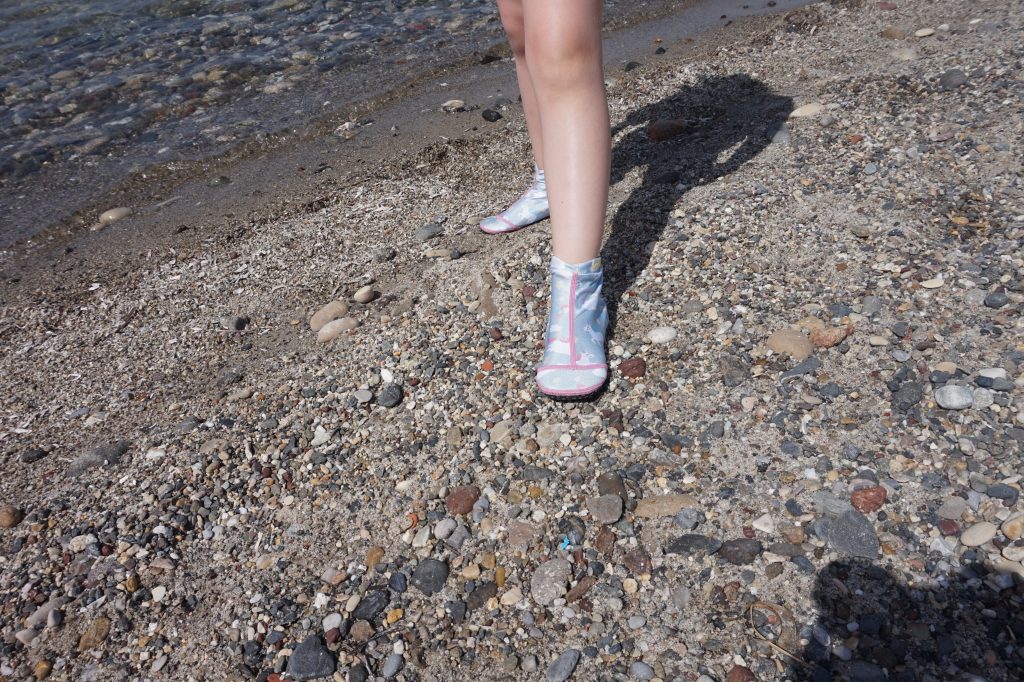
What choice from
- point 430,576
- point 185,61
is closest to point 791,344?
point 430,576

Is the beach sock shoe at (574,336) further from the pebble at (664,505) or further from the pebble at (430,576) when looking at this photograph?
the pebble at (430,576)

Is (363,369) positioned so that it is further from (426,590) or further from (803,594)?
(803,594)

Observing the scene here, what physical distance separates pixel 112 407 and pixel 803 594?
2684 mm

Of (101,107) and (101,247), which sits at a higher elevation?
(101,107)

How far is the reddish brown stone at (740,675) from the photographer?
1648mm

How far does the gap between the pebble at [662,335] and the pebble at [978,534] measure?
44.2 inches

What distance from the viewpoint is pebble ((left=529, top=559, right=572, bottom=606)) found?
6.31 feet

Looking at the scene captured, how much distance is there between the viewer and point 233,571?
2.14m

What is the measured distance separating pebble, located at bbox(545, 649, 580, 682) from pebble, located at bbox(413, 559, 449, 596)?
401mm

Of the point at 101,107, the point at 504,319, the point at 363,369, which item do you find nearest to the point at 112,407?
the point at 363,369

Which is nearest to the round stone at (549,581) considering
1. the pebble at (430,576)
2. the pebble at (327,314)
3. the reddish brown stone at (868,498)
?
the pebble at (430,576)

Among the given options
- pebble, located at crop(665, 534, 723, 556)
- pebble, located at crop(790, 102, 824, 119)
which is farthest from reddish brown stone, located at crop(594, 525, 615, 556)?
pebble, located at crop(790, 102, 824, 119)

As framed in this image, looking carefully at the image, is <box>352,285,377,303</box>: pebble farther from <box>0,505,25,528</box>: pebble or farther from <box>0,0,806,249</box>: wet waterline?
<box>0,0,806,249</box>: wet waterline

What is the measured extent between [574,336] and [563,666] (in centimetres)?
112
